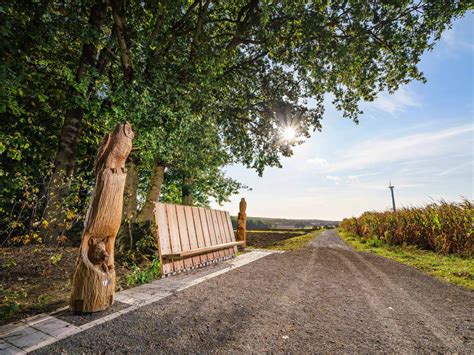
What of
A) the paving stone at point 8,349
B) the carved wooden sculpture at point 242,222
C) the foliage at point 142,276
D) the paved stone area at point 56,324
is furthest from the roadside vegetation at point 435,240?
the paving stone at point 8,349

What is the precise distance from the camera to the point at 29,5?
5.91 m

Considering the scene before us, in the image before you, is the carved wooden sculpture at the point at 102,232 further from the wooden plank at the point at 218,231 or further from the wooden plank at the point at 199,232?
the wooden plank at the point at 218,231

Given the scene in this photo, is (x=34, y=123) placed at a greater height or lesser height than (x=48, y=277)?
greater

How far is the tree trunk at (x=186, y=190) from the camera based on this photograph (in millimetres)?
11977

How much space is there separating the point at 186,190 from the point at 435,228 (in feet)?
36.0

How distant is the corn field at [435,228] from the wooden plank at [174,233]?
9345 mm

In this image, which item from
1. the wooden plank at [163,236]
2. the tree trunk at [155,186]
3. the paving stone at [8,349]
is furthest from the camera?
the tree trunk at [155,186]

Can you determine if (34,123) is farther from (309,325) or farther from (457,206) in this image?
(457,206)

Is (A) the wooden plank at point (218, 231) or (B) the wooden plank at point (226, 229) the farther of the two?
(B) the wooden plank at point (226, 229)

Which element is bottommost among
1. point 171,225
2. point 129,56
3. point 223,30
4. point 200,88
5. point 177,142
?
point 171,225

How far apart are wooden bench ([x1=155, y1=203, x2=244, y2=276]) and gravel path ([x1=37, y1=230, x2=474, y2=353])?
35.4 inches

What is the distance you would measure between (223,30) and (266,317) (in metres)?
9.86

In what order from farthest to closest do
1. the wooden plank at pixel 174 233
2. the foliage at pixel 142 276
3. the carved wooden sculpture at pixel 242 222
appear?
the carved wooden sculpture at pixel 242 222 < the wooden plank at pixel 174 233 < the foliage at pixel 142 276

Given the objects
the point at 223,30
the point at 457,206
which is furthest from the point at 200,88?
the point at 457,206
